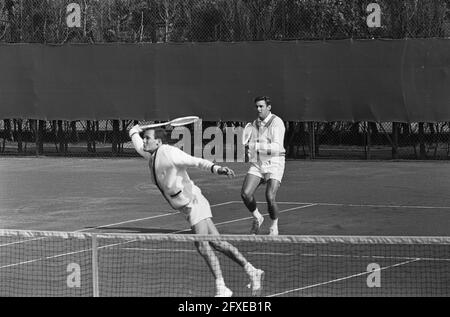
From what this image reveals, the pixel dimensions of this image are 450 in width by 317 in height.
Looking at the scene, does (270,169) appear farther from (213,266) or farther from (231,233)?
(213,266)

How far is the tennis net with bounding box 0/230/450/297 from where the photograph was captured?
10.7m

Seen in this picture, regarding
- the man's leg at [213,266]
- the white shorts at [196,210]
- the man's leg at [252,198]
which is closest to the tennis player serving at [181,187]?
the white shorts at [196,210]

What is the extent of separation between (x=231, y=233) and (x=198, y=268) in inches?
121

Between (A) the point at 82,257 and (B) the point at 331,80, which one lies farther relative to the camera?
(B) the point at 331,80

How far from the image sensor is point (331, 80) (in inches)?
1054

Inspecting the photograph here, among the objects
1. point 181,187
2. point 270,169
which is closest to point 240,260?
point 181,187

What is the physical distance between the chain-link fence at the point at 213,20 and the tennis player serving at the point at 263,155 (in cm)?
1266

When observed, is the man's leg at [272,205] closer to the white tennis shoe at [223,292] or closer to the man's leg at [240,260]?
the man's leg at [240,260]

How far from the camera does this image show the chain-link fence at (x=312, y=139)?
1065 inches
